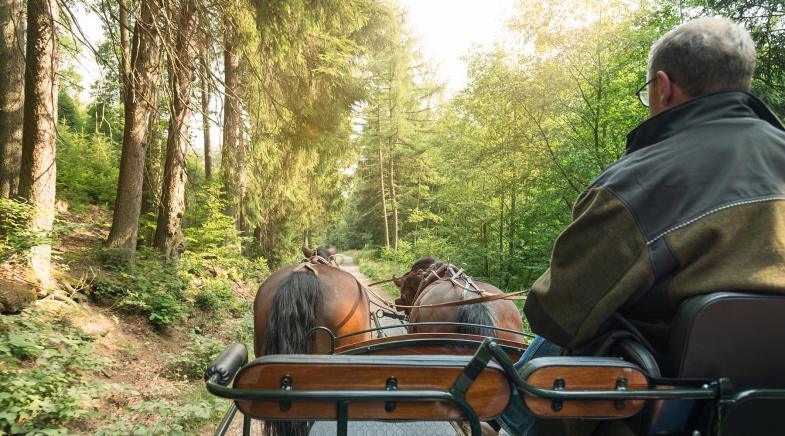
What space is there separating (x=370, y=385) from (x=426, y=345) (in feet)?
5.19

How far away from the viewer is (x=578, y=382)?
4.09 feet

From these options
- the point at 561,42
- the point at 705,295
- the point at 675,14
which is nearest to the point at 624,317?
the point at 705,295

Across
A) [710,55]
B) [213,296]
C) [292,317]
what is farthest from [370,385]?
[213,296]

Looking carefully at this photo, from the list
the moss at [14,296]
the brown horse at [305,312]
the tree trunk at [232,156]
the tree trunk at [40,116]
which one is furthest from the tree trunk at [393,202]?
the brown horse at [305,312]

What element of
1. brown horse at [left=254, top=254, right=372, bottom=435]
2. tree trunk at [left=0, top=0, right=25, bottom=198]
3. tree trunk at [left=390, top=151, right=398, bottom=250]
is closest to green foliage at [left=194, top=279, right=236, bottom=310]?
tree trunk at [left=0, top=0, right=25, bottom=198]

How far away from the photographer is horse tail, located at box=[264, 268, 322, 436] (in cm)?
351

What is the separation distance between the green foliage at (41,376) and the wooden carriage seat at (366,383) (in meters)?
3.13

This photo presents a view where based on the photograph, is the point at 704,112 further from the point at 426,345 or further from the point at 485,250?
the point at 485,250

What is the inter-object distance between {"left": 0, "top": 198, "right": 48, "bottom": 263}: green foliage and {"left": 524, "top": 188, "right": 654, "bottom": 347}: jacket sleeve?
18.5 ft

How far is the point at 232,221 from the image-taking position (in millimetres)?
10852

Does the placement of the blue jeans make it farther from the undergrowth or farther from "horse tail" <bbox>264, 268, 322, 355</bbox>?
the undergrowth

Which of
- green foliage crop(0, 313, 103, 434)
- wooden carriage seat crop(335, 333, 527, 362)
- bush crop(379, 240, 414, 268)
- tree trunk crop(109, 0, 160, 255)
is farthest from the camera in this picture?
bush crop(379, 240, 414, 268)

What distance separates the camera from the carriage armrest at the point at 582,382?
4.03 feet

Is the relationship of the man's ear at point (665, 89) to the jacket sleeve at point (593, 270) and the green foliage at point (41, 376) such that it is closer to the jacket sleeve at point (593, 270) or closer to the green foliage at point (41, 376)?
the jacket sleeve at point (593, 270)
